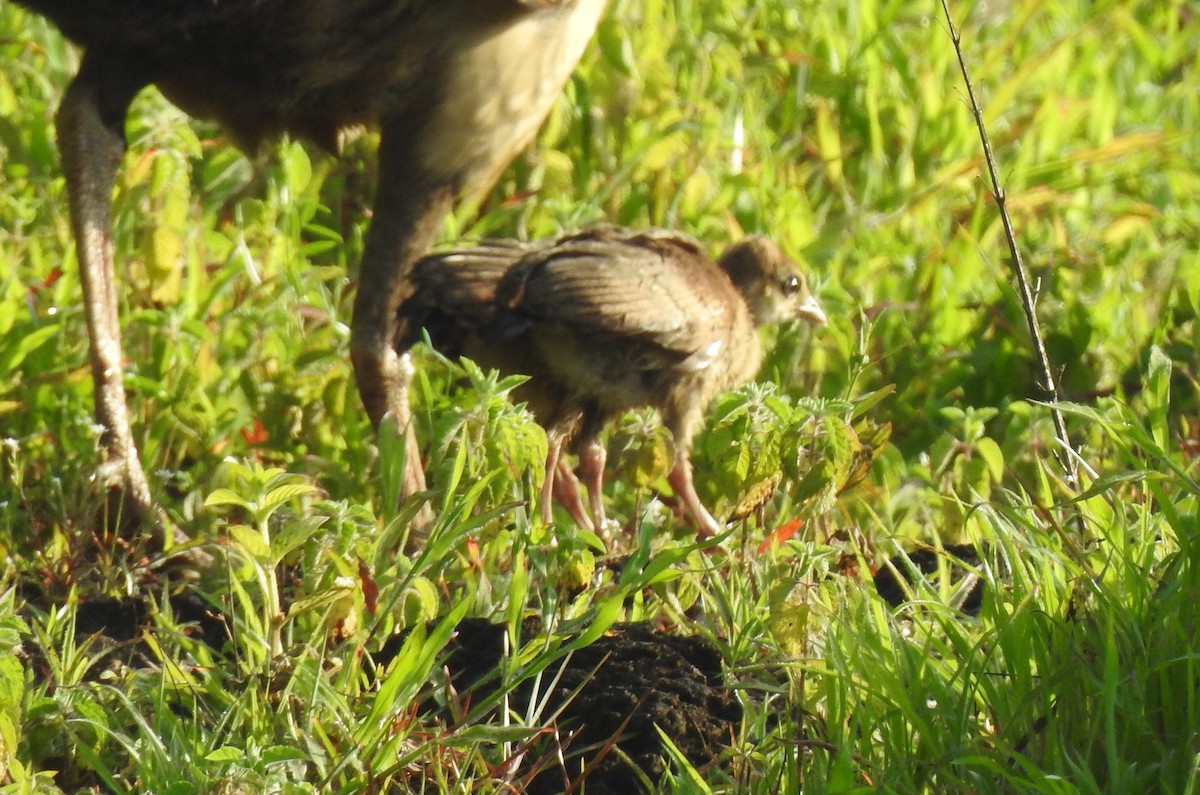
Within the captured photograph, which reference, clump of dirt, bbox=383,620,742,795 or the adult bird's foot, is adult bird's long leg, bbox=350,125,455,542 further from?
clump of dirt, bbox=383,620,742,795

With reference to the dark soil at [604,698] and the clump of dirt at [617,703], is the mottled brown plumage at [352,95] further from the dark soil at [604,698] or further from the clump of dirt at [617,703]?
the clump of dirt at [617,703]

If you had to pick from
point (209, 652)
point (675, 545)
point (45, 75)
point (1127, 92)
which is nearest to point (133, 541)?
point (209, 652)

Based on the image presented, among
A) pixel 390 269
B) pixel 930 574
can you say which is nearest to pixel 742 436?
pixel 930 574

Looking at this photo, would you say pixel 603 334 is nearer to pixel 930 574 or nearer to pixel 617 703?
pixel 930 574

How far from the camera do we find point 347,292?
5840mm

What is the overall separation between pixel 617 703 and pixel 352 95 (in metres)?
1.77

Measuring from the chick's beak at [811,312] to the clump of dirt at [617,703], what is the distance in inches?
67.4

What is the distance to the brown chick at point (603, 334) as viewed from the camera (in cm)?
452

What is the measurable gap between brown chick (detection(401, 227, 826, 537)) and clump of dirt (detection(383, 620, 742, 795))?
86cm

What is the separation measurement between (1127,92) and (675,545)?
4.64m

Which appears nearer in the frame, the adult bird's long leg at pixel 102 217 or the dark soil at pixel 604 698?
the dark soil at pixel 604 698

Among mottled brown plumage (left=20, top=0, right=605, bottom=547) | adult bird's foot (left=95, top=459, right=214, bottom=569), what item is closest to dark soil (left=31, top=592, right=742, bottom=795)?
adult bird's foot (left=95, top=459, right=214, bottom=569)

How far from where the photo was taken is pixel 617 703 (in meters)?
3.38

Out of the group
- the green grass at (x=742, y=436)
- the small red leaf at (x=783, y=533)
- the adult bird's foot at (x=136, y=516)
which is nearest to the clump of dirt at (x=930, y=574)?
the green grass at (x=742, y=436)
